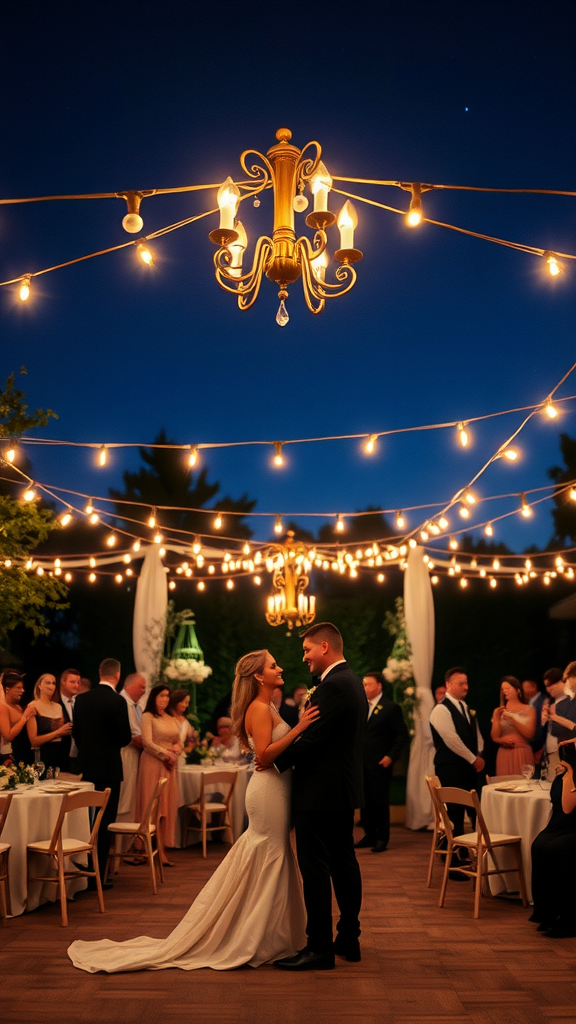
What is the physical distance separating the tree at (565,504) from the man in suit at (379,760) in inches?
308

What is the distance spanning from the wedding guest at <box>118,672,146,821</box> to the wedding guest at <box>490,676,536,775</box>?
3308mm

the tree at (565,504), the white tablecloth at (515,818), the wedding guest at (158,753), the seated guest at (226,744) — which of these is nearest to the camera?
the white tablecloth at (515,818)

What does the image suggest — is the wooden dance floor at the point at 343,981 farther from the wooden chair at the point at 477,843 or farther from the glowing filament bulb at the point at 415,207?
the glowing filament bulb at the point at 415,207

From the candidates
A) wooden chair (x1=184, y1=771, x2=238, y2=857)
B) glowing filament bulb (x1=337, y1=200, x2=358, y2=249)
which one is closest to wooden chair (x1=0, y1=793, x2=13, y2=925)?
wooden chair (x1=184, y1=771, x2=238, y2=857)

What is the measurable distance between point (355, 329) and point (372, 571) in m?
4.15

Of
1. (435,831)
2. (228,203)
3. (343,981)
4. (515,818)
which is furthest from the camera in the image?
(435,831)

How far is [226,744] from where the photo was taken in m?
8.82

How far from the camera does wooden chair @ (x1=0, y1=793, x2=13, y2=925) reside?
196 inches

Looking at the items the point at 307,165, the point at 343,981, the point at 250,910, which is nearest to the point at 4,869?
the point at 250,910

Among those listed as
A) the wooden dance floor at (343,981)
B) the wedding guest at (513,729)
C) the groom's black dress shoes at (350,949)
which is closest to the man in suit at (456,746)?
the wedding guest at (513,729)

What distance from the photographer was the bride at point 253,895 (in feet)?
13.0

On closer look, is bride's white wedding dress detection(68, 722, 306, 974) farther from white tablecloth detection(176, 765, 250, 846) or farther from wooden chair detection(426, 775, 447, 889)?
white tablecloth detection(176, 765, 250, 846)

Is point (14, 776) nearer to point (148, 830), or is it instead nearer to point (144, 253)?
point (148, 830)

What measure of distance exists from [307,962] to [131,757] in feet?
13.6
